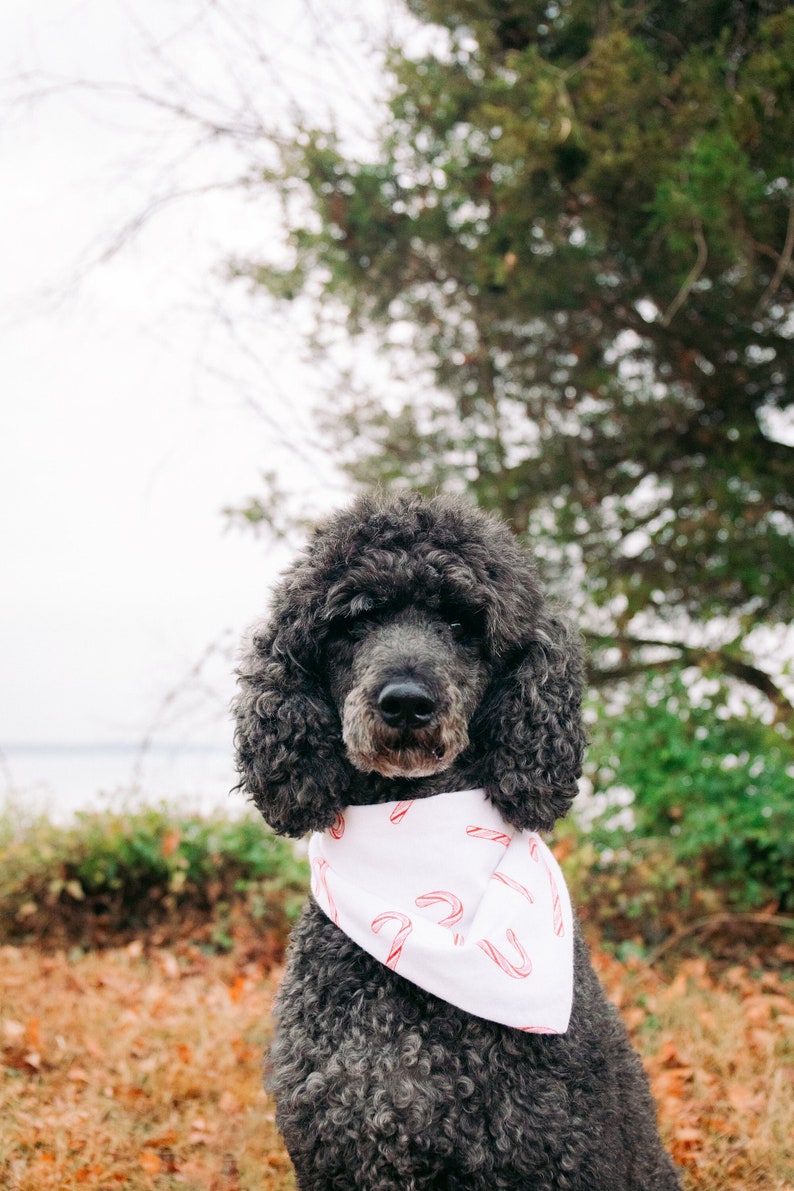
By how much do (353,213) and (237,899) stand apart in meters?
4.26

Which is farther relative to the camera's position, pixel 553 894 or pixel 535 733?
pixel 553 894

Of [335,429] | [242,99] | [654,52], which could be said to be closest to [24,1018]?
[335,429]

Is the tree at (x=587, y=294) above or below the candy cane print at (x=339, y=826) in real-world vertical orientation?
above

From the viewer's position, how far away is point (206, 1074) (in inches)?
136

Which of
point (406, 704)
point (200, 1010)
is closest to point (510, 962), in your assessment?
point (406, 704)

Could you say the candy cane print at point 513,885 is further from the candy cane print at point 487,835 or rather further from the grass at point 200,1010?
the grass at point 200,1010

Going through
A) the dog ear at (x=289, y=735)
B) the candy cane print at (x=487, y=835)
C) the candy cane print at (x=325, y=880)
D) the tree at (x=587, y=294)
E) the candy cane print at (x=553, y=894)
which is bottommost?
the candy cane print at (x=325, y=880)

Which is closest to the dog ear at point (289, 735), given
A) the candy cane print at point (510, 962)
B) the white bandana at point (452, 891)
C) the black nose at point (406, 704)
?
the white bandana at point (452, 891)

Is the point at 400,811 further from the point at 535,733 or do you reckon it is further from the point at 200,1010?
the point at 200,1010

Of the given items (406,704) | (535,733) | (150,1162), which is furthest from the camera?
(150,1162)

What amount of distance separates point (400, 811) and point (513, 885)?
34 centimetres

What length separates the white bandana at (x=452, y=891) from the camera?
2121 millimetres

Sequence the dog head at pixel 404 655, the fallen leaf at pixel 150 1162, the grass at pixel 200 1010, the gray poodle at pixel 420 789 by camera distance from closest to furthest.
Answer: the gray poodle at pixel 420 789 < the dog head at pixel 404 655 < the fallen leaf at pixel 150 1162 < the grass at pixel 200 1010

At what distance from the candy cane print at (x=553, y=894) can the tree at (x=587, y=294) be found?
338 cm
